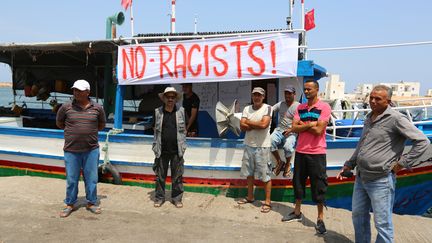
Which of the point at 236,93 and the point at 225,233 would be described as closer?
the point at 225,233

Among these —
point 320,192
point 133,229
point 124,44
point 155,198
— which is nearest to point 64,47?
point 124,44

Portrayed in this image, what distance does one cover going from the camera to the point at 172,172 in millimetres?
4789

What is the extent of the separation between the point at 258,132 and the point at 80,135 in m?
2.25

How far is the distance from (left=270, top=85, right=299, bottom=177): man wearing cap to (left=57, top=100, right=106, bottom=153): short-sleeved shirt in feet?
7.87

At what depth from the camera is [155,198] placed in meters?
4.85

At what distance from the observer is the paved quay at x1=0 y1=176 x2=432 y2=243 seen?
3.79m

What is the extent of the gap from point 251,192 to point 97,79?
5831mm

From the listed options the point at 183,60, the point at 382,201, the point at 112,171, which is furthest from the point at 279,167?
the point at 112,171

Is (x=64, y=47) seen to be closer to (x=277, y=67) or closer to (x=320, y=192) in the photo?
(x=277, y=67)

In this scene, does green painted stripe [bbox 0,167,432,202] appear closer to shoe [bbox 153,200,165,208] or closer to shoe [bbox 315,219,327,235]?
shoe [bbox 153,200,165,208]

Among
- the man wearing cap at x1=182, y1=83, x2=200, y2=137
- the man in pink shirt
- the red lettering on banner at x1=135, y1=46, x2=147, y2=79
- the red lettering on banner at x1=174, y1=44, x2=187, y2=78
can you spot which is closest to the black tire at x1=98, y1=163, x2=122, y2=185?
the man wearing cap at x1=182, y1=83, x2=200, y2=137

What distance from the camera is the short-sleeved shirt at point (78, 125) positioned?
13.6 feet

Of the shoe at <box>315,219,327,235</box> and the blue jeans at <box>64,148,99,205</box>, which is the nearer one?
the shoe at <box>315,219,327,235</box>

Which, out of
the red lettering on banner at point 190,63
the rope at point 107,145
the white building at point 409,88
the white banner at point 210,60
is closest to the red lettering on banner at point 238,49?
the white banner at point 210,60
